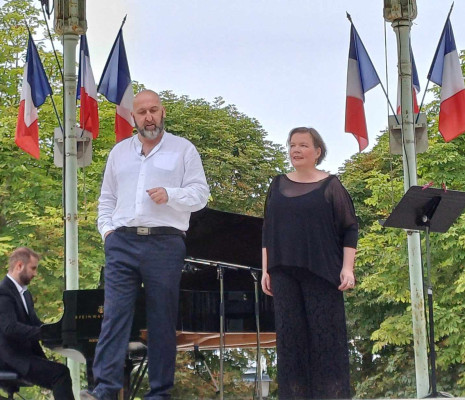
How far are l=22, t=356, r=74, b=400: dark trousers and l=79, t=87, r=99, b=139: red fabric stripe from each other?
3.10 m

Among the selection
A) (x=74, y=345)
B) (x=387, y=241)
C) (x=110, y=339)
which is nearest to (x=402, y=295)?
(x=387, y=241)

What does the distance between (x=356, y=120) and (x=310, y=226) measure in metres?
4.88

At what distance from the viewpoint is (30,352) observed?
6738 mm

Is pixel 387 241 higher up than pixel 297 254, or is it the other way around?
pixel 387 241

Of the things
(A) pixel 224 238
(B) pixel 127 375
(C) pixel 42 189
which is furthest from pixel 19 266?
(C) pixel 42 189

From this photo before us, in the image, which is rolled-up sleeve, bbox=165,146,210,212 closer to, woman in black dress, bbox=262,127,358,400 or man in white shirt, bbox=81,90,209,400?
man in white shirt, bbox=81,90,209,400

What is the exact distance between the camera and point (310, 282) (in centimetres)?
449

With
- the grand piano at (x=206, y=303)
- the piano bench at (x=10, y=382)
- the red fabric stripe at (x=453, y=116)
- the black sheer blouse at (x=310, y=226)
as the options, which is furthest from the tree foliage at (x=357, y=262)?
the black sheer blouse at (x=310, y=226)

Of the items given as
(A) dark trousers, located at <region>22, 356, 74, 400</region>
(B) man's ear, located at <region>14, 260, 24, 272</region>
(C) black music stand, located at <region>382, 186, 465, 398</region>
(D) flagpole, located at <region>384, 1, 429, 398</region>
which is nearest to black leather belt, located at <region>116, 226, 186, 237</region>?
(C) black music stand, located at <region>382, 186, 465, 398</region>

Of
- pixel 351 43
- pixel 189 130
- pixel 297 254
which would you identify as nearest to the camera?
pixel 297 254

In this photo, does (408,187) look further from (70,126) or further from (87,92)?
(87,92)

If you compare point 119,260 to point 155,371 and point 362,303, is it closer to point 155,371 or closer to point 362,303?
point 155,371

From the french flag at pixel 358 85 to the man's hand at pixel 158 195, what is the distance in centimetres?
493

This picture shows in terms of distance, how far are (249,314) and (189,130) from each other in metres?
22.3
